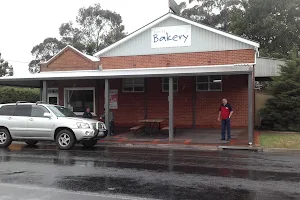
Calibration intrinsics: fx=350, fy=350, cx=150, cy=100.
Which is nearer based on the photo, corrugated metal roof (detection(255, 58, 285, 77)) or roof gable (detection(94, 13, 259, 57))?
roof gable (detection(94, 13, 259, 57))

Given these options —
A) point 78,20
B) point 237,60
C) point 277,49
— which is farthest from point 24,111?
point 78,20

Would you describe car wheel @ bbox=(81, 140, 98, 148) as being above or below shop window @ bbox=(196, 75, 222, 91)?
below

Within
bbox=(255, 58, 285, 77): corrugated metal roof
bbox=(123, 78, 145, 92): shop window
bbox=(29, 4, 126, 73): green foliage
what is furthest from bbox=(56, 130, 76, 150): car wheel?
bbox=(29, 4, 126, 73): green foliage

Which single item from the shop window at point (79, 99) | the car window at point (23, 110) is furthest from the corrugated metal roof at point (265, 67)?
the car window at point (23, 110)

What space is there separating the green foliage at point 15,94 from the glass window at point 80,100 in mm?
8778

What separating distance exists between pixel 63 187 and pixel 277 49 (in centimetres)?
3229

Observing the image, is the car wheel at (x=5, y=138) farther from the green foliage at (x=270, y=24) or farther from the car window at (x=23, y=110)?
the green foliage at (x=270, y=24)

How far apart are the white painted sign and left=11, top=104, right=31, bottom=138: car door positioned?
354 inches

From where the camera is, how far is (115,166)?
30.3 ft

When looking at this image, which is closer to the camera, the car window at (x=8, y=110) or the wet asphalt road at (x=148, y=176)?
the wet asphalt road at (x=148, y=176)

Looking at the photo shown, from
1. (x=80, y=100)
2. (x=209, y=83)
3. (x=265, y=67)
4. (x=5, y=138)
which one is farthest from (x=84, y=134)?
(x=265, y=67)

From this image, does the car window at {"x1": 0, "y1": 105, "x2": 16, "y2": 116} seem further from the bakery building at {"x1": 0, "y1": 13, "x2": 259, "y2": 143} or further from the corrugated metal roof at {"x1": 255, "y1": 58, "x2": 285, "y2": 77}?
the corrugated metal roof at {"x1": 255, "y1": 58, "x2": 285, "y2": 77}

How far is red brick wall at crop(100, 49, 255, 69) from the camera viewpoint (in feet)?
60.8

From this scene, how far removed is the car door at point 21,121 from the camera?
1351 cm
